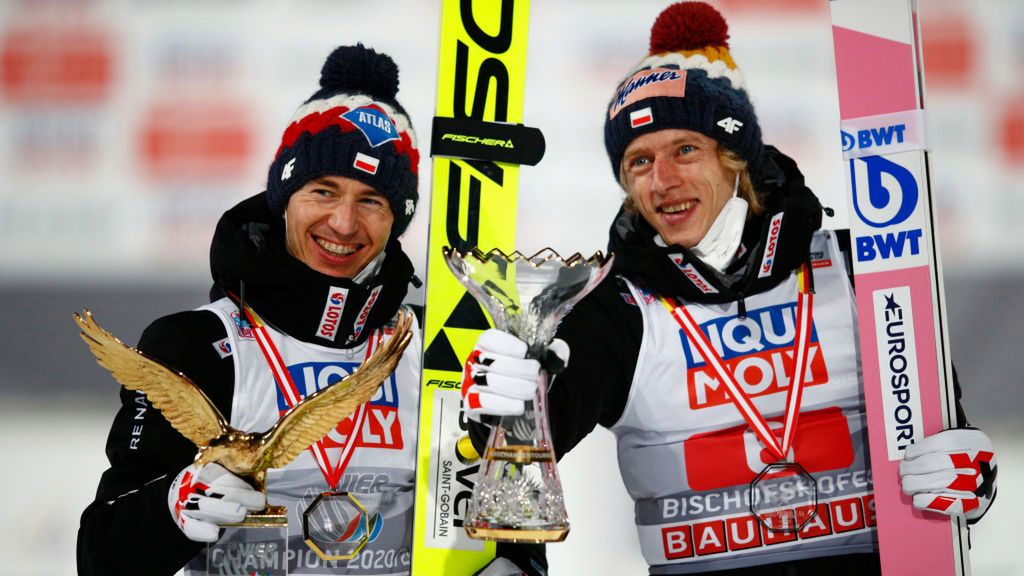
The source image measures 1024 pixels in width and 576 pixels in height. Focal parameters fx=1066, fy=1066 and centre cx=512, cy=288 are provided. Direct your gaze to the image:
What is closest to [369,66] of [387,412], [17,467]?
[387,412]

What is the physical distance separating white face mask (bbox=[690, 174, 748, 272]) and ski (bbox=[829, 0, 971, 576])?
235 millimetres

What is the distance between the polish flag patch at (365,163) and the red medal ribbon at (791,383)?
0.65 metres

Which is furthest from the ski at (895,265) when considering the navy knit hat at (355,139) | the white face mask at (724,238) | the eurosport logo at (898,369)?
the navy knit hat at (355,139)

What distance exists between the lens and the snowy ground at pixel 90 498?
288 cm

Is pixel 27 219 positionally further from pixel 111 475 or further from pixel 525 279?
pixel 525 279

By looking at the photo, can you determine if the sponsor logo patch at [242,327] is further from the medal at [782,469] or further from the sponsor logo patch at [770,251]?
the sponsor logo patch at [770,251]

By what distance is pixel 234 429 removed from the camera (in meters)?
1.72

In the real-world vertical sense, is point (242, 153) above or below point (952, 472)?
above

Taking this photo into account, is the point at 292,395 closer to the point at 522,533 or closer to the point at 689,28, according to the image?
the point at 522,533

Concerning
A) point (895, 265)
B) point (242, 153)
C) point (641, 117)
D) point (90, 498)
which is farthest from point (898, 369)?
point (90, 498)

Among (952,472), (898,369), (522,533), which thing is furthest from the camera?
(898,369)

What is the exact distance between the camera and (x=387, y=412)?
2193 millimetres

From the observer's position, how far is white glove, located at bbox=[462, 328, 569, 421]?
1.59 m

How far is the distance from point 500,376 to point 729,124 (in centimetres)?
88
